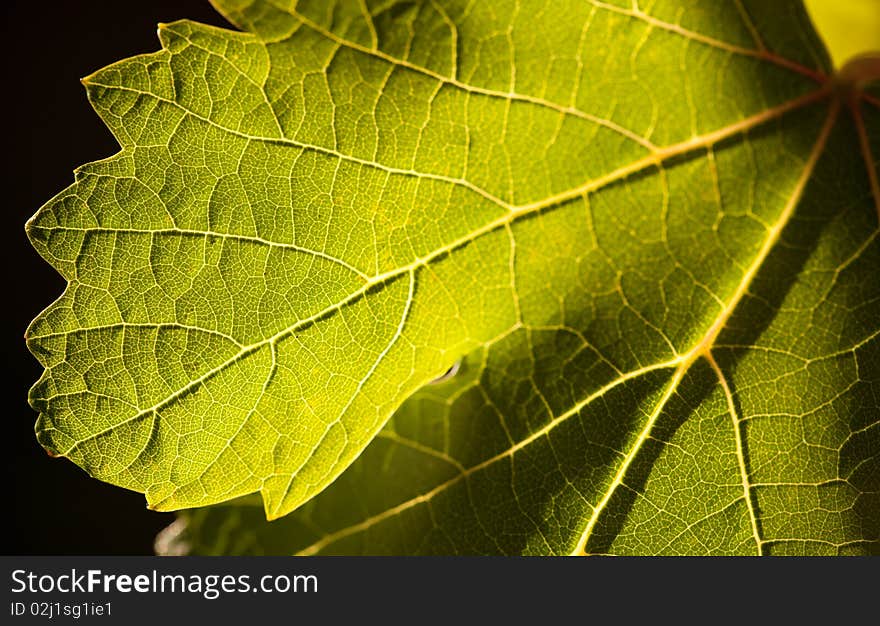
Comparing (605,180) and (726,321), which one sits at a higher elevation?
(605,180)

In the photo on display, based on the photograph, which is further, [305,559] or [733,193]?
[305,559]

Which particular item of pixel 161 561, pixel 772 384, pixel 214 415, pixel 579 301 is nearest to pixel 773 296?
pixel 772 384

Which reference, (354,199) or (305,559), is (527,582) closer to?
(305,559)

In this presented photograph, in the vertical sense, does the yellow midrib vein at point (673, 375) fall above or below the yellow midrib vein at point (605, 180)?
below

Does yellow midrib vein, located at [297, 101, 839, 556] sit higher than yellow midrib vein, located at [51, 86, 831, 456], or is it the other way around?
yellow midrib vein, located at [51, 86, 831, 456]

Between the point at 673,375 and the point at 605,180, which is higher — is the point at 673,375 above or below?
below

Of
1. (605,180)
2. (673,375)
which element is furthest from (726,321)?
(605,180)

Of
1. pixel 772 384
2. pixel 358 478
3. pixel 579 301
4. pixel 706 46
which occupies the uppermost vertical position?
pixel 706 46

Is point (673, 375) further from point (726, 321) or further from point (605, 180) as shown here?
point (605, 180)
